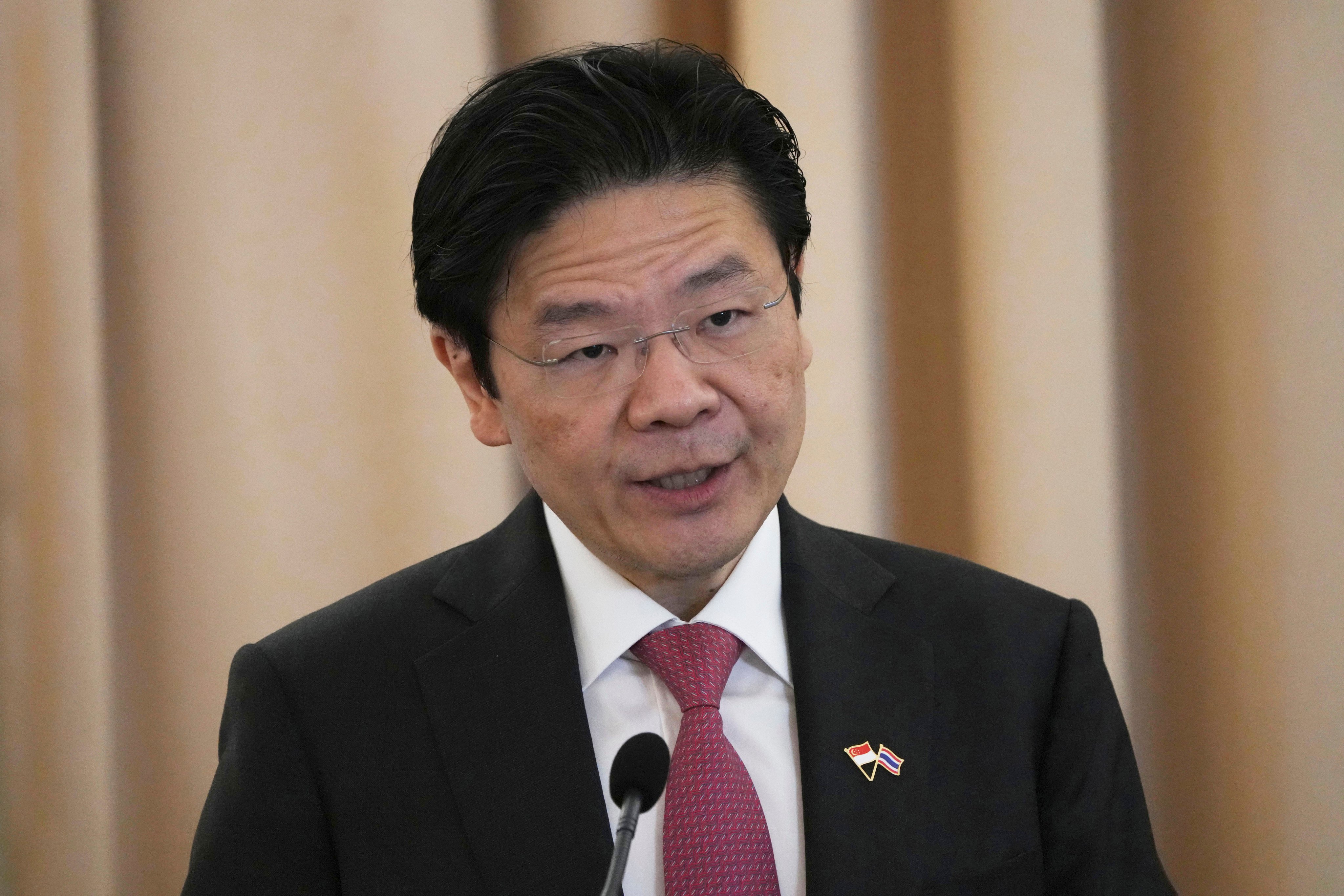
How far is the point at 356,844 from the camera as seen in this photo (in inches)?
46.9

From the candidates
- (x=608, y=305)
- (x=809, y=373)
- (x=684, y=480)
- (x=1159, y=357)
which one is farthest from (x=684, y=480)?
(x=1159, y=357)

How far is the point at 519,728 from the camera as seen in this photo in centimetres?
121

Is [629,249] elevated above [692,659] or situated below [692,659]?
above

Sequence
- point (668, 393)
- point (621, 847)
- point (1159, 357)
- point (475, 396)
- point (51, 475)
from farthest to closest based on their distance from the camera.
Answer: point (1159, 357)
point (51, 475)
point (475, 396)
point (668, 393)
point (621, 847)

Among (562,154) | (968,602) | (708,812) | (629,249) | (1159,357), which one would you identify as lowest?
(708,812)

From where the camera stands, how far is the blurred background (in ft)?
5.52

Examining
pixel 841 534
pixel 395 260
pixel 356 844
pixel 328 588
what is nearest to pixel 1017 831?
pixel 841 534

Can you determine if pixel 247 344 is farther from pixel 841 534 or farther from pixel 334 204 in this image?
pixel 841 534

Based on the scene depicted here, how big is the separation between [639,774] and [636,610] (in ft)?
1.34

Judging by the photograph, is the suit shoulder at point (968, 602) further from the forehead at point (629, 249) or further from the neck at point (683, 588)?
the forehead at point (629, 249)

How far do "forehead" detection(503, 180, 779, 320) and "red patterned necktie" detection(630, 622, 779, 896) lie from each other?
431mm

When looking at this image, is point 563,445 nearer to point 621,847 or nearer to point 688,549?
point 688,549

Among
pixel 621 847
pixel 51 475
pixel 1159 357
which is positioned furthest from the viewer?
pixel 1159 357

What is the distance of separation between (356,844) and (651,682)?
0.36m
